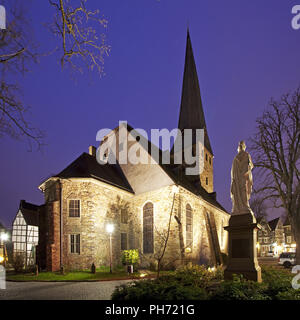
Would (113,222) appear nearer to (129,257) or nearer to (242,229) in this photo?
(129,257)

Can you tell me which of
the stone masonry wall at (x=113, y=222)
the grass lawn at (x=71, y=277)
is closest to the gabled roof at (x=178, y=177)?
the stone masonry wall at (x=113, y=222)

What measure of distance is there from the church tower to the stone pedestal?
88.4 feet

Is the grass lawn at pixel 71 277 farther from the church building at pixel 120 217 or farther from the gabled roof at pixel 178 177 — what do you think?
the gabled roof at pixel 178 177

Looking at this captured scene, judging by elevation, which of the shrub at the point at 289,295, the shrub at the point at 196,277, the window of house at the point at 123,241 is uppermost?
the shrub at the point at 289,295

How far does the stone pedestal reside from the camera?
10750mm

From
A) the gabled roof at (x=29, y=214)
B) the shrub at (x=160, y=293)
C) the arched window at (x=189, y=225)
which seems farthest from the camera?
the gabled roof at (x=29, y=214)

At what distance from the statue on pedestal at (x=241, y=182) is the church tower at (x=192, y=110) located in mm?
25983

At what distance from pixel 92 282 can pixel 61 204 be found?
25.2 ft

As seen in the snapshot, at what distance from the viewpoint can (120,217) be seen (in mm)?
25672

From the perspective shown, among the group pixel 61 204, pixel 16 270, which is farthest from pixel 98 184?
pixel 16 270

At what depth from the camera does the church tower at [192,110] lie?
130 ft

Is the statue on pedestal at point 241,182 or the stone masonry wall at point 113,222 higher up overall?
the statue on pedestal at point 241,182

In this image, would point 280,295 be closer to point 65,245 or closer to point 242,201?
point 242,201

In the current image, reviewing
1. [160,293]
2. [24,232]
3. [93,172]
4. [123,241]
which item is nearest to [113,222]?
[123,241]
